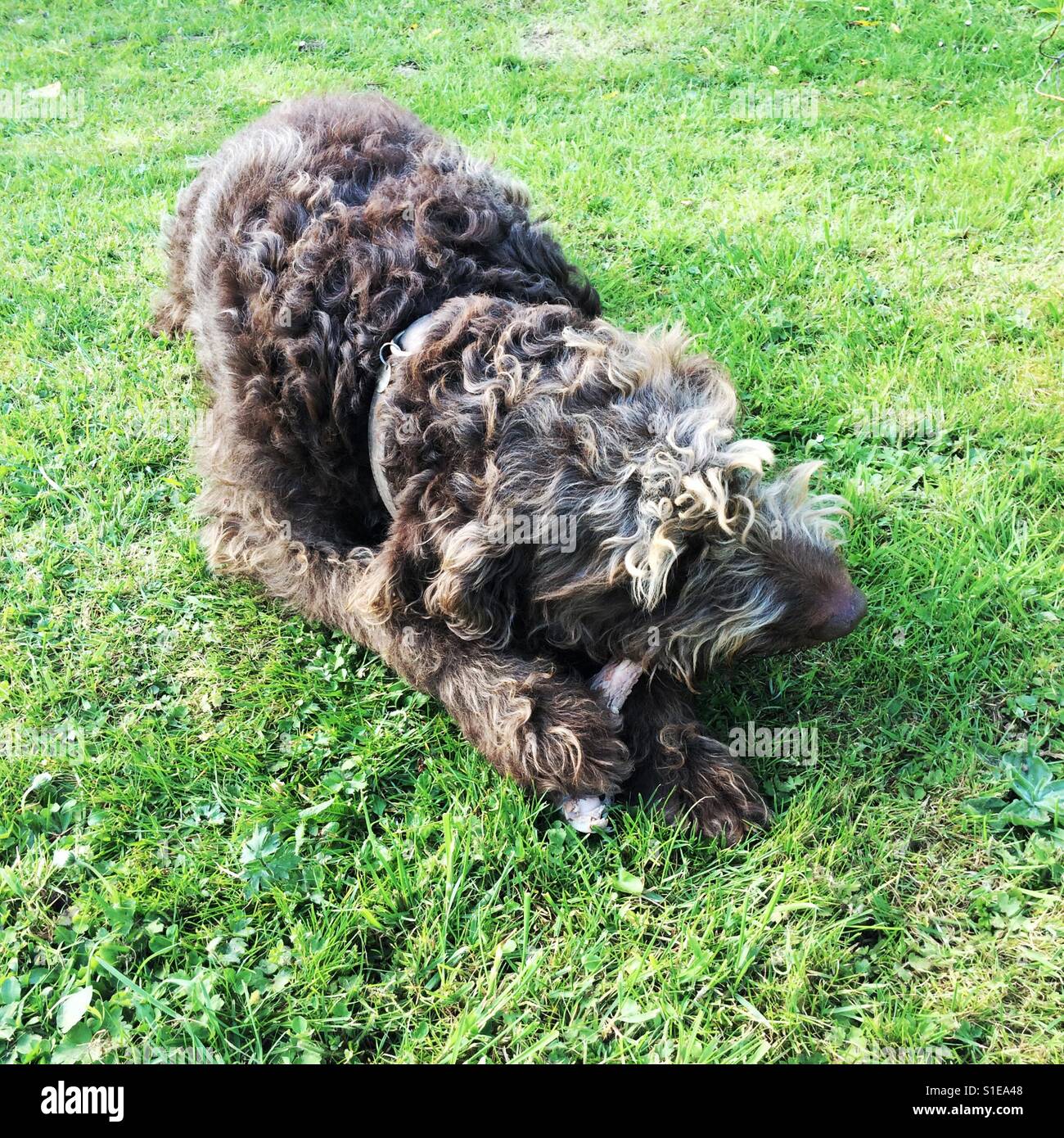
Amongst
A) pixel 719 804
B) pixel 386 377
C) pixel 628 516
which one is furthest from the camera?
pixel 386 377

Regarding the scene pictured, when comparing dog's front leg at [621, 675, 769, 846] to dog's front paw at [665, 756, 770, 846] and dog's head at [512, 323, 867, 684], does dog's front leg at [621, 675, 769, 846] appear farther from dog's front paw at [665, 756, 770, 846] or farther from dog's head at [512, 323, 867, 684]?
dog's head at [512, 323, 867, 684]

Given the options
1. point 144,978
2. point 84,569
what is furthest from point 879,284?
point 144,978

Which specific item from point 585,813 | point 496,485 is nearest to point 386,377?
point 496,485

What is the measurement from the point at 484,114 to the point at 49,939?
266 inches

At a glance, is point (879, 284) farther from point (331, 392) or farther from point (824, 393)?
point (331, 392)

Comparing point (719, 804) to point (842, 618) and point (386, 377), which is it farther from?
point (386, 377)

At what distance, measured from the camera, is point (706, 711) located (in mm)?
3188

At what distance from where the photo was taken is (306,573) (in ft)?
10.9

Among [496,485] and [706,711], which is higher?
[496,485]

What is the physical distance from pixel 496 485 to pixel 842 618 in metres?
1.19

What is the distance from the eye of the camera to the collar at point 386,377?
2.98 m

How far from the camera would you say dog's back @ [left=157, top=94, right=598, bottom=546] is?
→ 3123 millimetres

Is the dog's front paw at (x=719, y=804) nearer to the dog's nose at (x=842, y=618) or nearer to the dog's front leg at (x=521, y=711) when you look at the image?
the dog's front leg at (x=521, y=711)

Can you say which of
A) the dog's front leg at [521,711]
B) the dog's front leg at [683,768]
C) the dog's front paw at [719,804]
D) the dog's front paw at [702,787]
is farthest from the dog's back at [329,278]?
the dog's front paw at [719,804]
